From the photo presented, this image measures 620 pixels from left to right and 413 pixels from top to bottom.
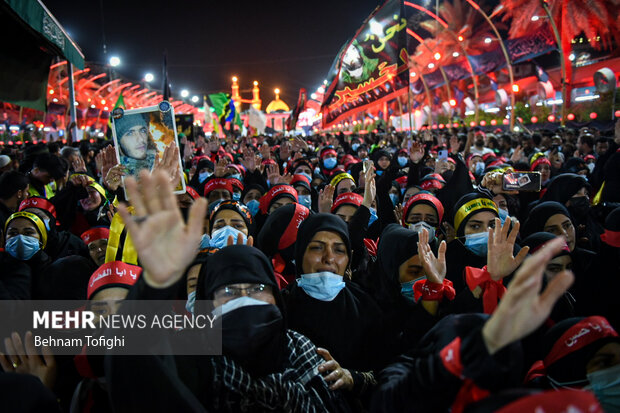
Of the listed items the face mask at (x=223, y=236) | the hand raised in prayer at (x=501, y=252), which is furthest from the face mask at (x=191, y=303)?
the hand raised in prayer at (x=501, y=252)

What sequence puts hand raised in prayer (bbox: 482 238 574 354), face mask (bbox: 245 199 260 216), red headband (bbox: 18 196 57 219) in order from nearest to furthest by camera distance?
hand raised in prayer (bbox: 482 238 574 354)
red headband (bbox: 18 196 57 219)
face mask (bbox: 245 199 260 216)

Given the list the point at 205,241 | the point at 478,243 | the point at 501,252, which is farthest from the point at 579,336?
the point at 205,241

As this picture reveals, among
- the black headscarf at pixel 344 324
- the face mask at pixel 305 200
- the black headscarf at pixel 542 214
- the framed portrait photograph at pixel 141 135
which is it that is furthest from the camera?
the face mask at pixel 305 200

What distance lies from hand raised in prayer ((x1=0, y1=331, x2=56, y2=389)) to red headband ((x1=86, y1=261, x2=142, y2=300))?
0.57 metres

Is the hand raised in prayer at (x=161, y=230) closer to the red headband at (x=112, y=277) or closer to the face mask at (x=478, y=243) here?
the red headband at (x=112, y=277)

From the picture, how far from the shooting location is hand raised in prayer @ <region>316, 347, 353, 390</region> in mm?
1979

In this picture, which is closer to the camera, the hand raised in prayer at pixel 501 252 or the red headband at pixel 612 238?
the hand raised in prayer at pixel 501 252

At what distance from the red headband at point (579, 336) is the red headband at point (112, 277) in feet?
7.21

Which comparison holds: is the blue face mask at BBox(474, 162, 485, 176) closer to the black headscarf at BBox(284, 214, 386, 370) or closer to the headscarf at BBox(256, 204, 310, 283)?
the headscarf at BBox(256, 204, 310, 283)

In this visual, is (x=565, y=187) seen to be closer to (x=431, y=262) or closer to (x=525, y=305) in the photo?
(x=431, y=262)

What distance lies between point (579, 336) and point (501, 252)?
0.58m

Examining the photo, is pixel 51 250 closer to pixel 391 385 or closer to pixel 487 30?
pixel 391 385

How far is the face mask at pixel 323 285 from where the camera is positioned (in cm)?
256

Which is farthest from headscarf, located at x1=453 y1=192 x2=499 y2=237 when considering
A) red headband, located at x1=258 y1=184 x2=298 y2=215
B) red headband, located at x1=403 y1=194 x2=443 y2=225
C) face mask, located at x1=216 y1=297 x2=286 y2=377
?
face mask, located at x1=216 y1=297 x2=286 y2=377
